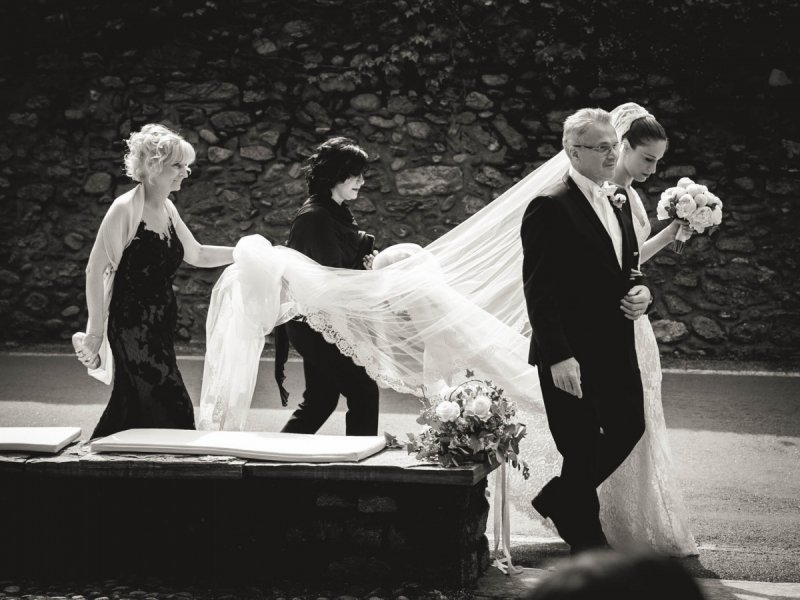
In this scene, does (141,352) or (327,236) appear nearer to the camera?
(141,352)

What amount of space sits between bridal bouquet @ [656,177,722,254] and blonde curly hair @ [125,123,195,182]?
2.55m

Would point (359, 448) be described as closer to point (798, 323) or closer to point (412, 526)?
point (412, 526)

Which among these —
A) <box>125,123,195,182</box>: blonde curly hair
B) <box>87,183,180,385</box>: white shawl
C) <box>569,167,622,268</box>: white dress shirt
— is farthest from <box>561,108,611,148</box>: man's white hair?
<box>87,183,180,385</box>: white shawl

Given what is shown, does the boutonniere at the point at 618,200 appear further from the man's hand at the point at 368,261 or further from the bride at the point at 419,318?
the man's hand at the point at 368,261

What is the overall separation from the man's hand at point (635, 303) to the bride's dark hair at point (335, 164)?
2.02 meters

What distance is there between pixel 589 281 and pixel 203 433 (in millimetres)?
1958

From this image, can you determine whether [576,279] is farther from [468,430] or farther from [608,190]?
[468,430]

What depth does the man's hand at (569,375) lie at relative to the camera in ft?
14.5

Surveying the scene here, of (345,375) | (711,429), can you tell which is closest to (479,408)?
(345,375)

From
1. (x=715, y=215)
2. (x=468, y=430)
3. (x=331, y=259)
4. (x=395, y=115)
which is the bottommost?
(x=468, y=430)

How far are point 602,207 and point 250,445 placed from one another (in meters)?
1.94

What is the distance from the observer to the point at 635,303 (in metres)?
4.59

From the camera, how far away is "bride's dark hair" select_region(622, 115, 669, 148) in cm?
521

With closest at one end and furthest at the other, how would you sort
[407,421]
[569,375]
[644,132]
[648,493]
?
1. [569,375]
2. [648,493]
3. [644,132]
4. [407,421]
